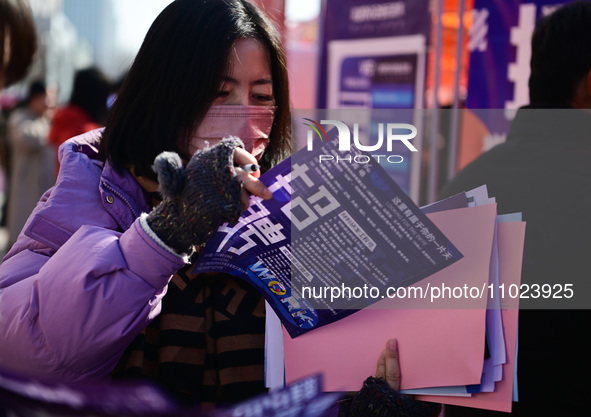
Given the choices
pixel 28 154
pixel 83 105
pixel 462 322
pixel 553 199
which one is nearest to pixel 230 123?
pixel 462 322

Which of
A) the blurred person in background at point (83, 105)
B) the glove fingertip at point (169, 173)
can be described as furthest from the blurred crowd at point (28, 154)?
the glove fingertip at point (169, 173)

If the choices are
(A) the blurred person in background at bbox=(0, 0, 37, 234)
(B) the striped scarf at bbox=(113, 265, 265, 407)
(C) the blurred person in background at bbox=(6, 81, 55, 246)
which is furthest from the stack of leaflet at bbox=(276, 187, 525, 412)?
(C) the blurred person in background at bbox=(6, 81, 55, 246)

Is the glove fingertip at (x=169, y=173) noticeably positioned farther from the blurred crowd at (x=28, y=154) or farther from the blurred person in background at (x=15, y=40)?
the blurred crowd at (x=28, y=154)

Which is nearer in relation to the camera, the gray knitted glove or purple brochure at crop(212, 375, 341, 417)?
purple brochure at crop(212, 375, 341, 417)

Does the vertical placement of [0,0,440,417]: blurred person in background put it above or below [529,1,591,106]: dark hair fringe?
below

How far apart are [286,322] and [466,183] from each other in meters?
0.96

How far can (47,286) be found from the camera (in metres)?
1.04

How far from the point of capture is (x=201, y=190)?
0.95 m

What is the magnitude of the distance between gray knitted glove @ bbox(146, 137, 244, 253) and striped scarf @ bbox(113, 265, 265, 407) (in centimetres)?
36

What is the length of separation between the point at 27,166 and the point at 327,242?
5.58 meters

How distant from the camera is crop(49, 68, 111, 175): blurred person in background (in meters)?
4.81

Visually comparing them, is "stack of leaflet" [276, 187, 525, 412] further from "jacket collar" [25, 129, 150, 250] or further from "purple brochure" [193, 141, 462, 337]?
"jacket collar" [25, 129, 150, 250]

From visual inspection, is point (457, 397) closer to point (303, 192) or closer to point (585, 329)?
point (303, 192)

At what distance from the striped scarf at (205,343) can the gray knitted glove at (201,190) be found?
0.36 m
